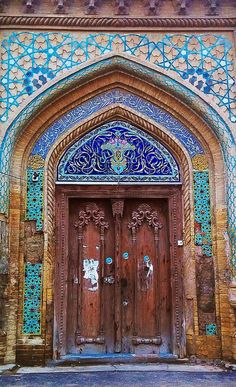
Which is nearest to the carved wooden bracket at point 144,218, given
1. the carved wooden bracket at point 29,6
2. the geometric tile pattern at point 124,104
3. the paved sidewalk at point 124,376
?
the geometric tile pattern at point 124,104

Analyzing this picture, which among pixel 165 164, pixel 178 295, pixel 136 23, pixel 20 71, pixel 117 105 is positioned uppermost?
pixel 136 23

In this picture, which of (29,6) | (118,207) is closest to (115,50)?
(29,6)

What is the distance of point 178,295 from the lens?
758 centimetres

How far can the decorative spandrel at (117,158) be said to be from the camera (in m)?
7.77

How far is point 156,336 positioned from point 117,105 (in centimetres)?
384

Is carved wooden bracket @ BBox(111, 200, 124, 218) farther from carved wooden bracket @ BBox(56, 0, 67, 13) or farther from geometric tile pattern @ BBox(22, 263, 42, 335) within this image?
carved wooden bracket @ BBox(56, 0, 67, 13)

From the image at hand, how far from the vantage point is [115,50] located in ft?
25.7

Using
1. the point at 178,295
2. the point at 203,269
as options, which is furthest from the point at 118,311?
the point at 203,269

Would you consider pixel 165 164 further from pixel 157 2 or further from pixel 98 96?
pixel 157 2

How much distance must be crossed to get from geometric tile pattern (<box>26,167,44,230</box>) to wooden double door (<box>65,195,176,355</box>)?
0.59 m

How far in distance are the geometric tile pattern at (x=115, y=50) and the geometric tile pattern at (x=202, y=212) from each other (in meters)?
1.11

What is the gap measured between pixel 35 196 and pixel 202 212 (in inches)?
106

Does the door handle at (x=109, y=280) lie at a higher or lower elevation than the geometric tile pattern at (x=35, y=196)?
lower

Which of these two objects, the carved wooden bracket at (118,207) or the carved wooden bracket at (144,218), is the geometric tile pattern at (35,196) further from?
the carved wooden bracket at (144,218)
